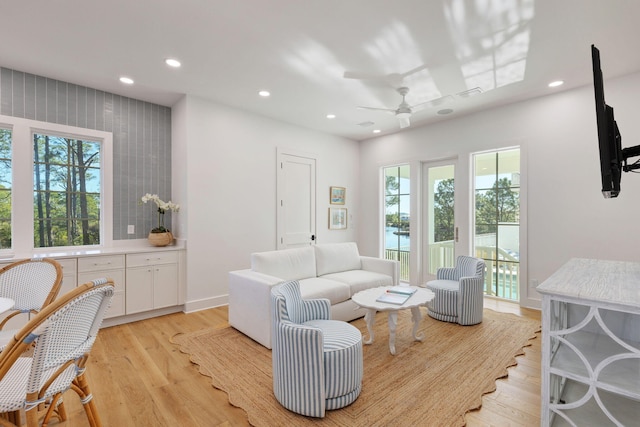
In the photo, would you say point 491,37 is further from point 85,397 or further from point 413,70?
point 85,397

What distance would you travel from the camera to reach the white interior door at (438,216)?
509cm

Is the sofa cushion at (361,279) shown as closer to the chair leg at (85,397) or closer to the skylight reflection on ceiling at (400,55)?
the skylight reflection on ceiling at (400,55)

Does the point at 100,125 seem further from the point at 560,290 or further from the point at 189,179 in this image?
the point at 560,290

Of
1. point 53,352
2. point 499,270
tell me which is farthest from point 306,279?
point 499,270

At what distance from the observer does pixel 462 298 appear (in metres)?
3.40

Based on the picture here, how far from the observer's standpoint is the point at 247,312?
3127 mm

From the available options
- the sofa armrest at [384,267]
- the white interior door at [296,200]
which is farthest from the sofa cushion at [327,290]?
the white interior door at [296,200]

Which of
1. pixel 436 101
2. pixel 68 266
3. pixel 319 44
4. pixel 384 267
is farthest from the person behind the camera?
pixel 384 267

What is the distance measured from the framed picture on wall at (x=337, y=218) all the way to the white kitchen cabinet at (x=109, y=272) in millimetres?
3466

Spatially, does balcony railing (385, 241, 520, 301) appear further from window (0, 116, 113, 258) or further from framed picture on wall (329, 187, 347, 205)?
window (0, 116, 113, 258)

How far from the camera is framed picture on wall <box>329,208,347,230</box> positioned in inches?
230

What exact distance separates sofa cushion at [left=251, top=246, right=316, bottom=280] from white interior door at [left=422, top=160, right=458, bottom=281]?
2.43 meters

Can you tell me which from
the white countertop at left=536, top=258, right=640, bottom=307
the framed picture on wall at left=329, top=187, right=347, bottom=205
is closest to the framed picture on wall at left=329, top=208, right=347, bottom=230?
the framed picture on wall at left=329, top=187, right=347, bottom=205

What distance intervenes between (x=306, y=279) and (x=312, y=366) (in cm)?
194
